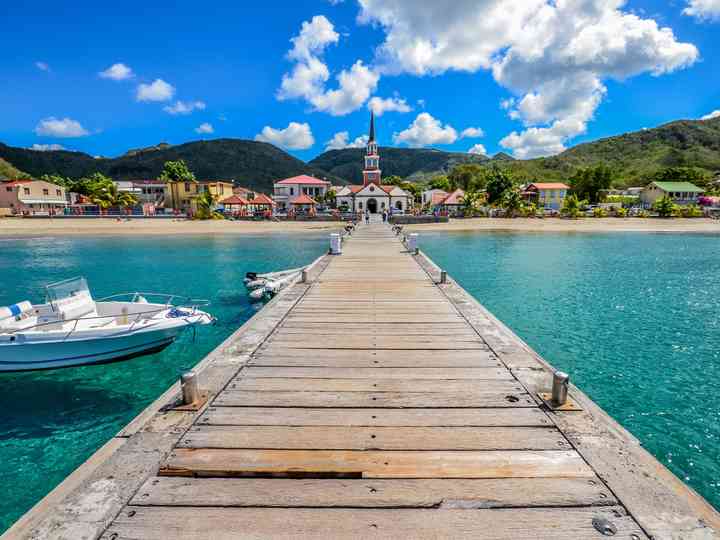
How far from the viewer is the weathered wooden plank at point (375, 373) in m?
5.05

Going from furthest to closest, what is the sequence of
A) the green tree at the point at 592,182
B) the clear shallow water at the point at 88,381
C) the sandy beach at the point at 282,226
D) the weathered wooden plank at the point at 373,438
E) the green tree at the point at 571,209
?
the green tree at the point at 592,182
the green tree at the point at 571,209
the sandy beach at the point at 282,226
the clear shallow water at the point at 88,381
the weathered wooden plank at the point at 373,438

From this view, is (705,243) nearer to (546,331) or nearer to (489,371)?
(546,331)

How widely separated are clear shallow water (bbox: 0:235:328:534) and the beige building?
5123cm

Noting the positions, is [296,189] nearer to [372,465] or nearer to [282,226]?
[282,226]

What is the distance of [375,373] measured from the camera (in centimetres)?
520

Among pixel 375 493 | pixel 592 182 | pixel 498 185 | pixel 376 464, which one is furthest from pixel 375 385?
A: pixel 592 182

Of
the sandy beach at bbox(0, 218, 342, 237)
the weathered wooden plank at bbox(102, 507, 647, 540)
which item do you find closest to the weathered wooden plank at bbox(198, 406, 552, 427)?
the weathered wooden plank at bbox(102, 507, 647, 540)

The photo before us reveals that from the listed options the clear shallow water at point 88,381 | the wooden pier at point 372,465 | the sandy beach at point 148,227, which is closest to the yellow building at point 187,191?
the sandy beach at point 148,227

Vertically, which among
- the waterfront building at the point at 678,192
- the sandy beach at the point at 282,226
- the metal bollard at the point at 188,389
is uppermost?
the waterfront building at the point at 678,192

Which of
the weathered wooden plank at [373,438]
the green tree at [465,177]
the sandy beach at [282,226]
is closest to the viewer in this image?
the weathered wooden plank at [373,438]

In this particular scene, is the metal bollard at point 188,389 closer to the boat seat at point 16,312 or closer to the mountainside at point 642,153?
the boat seat at point 16,312

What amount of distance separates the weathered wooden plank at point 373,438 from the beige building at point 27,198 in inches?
3281

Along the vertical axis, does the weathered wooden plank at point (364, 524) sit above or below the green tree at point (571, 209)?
below

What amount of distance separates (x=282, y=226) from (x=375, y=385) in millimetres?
57080
